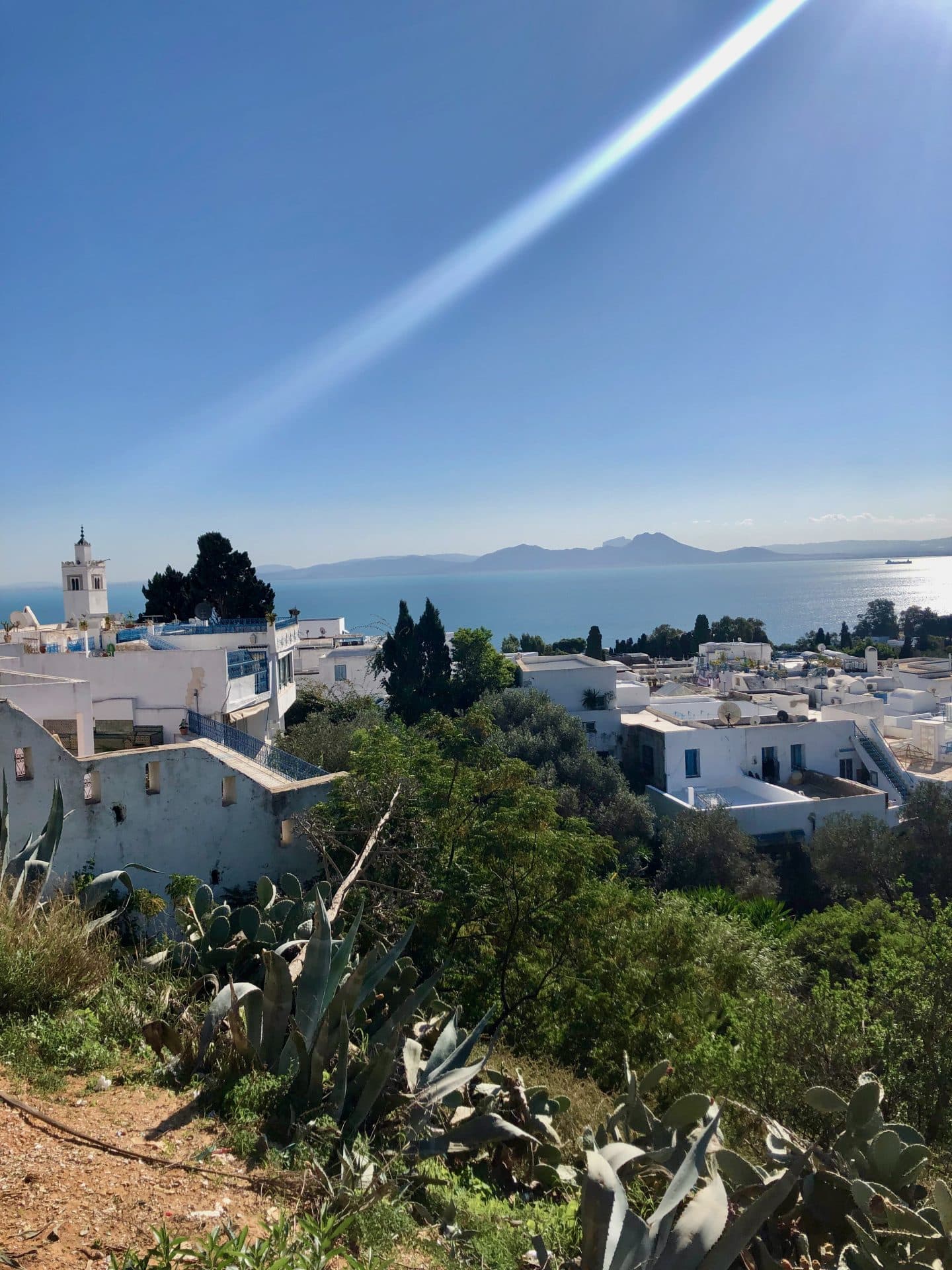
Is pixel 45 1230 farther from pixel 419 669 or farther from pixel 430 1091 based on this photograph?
pixel 419 669

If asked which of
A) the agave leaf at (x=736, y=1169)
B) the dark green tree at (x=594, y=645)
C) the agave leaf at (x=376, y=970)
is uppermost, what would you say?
the agave leaf at (x=376, y=970)

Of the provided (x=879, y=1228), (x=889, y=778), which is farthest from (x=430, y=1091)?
(x=889, y=778)

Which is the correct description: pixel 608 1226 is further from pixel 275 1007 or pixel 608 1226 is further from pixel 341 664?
pixel 341 664

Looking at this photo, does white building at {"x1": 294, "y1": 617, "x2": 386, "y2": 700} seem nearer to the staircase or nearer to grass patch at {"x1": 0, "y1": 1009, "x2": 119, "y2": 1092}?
the staircase

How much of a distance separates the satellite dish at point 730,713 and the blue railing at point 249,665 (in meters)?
16.8

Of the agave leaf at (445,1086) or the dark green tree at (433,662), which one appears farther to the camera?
the dark green tree at (433,662)

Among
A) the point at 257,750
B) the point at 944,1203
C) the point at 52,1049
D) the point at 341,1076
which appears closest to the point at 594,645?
the point at 257,750

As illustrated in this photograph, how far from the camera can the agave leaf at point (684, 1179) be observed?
2.79 meters

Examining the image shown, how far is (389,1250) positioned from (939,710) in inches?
1454

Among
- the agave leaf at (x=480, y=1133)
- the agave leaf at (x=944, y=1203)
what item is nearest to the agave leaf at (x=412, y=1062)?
the agave leaf at (x=480, y=1133)

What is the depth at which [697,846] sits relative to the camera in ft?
68.1

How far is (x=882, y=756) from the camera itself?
2714cm

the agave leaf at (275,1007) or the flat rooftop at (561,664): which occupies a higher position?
the agave leaf at (275,1007)

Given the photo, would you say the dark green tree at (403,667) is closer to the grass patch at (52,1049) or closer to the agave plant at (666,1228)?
the grass patch at (52,1049)
